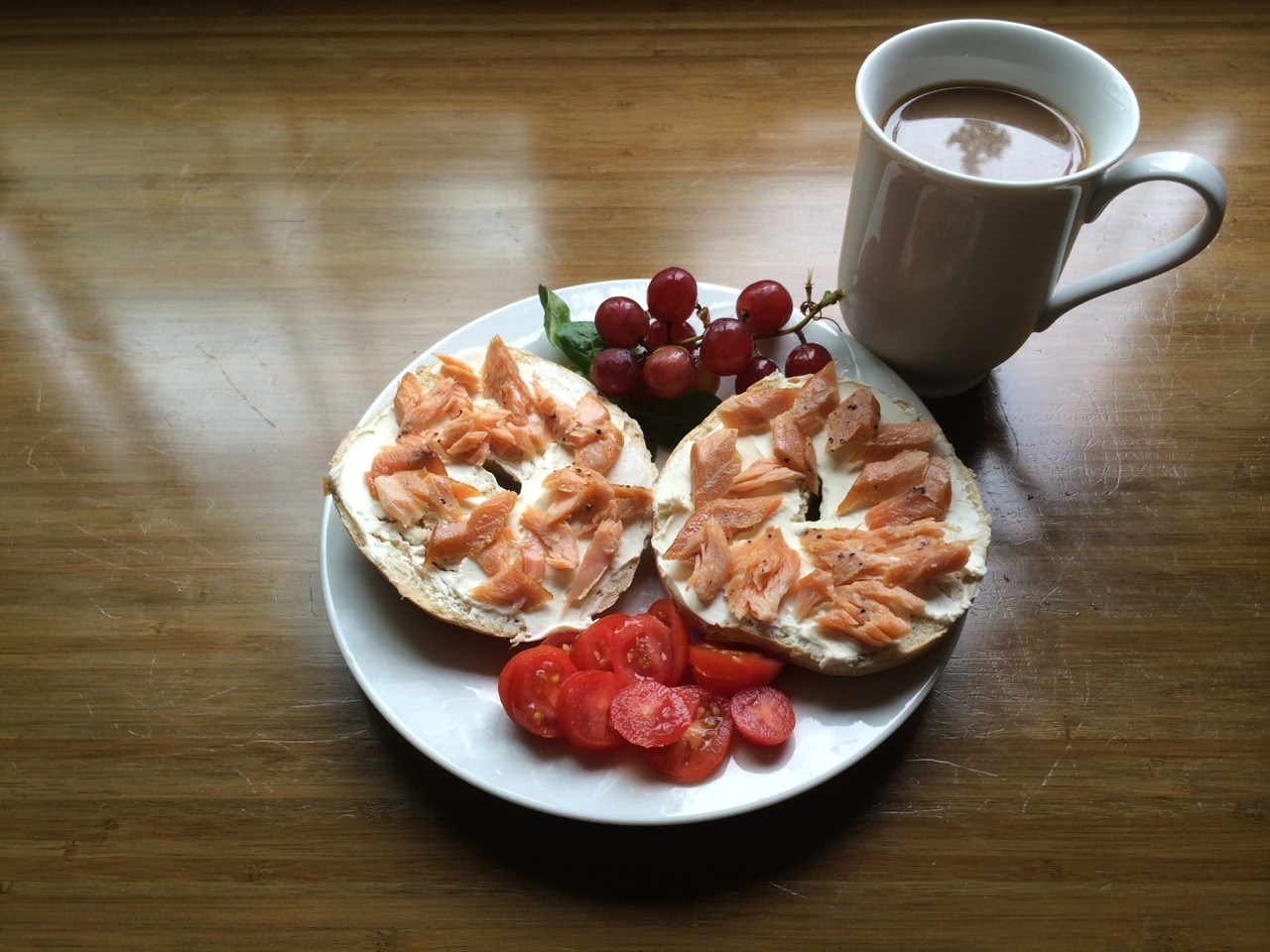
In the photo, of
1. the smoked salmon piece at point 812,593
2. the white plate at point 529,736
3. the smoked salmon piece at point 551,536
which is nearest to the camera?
the white plate at point 529,736

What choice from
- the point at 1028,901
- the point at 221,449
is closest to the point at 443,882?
the point at 1028,901

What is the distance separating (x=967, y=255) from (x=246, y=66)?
2310mm

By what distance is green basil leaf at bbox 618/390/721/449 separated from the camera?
1979mm

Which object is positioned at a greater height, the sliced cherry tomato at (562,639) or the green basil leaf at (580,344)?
the green basil leaf at (580,344)

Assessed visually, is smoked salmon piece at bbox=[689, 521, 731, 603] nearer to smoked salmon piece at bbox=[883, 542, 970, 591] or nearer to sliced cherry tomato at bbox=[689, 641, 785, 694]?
sliced cherry tomato at bbox=[689, 641, 785, 694]

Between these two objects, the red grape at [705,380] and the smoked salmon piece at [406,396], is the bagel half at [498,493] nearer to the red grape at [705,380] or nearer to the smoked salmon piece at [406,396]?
the smoked salmon piece at [406,396]

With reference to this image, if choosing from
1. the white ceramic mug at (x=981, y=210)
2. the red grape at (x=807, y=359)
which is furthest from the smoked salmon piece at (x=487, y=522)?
the white ceramic mug at (x=981, y=210)

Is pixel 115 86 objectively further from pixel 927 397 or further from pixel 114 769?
pixel 927 397

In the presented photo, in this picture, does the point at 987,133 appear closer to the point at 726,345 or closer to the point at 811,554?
the point at 726,345

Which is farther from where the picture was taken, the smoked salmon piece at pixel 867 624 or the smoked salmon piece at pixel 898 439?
the smoked salmon piece at pixel 898 439

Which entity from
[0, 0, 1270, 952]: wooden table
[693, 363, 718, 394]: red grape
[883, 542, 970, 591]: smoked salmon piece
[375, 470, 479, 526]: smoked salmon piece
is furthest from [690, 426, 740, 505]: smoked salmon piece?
[0, 0, 1270, 952]: wooden table

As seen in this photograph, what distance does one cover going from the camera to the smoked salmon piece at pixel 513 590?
1.69m

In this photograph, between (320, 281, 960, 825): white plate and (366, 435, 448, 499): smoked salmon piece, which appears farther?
(366, 435, 448, 499): smoked salmon piece

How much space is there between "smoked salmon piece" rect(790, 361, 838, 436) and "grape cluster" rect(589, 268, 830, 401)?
0.11 meters
